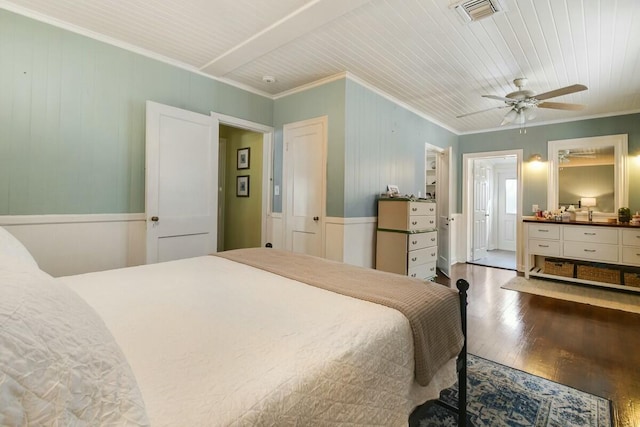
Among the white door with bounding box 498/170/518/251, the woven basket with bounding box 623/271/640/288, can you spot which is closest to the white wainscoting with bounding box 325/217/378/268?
the woven basket with bounding box 623/271/640/288

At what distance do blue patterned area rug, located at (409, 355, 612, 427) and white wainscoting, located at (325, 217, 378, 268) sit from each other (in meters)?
1.67

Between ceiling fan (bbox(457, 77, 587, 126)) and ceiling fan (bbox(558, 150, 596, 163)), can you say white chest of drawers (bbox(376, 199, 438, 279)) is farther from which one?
ceiling fan (bbox(558, 150, 596, 163))

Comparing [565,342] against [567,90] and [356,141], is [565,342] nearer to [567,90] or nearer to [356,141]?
[567,90]

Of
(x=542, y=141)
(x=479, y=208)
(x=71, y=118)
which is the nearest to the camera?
(x=71, y=118)

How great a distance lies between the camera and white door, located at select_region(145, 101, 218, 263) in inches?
111

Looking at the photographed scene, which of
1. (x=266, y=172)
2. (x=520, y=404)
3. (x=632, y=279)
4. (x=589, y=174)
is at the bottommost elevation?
(x=520, y=404)

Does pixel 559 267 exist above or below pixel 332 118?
below

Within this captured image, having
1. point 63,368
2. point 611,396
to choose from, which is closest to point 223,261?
point 63,368

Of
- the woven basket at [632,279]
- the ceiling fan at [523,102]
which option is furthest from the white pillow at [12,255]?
the woven basket at [632,279]

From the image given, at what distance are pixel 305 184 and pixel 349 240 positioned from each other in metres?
0.89

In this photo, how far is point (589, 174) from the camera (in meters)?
4.75

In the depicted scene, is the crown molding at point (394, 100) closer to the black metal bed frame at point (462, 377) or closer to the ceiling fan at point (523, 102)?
the ceiling fan at point (523, 102)

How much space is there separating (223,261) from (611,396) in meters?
2.57

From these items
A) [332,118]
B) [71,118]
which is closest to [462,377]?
[332,118]
